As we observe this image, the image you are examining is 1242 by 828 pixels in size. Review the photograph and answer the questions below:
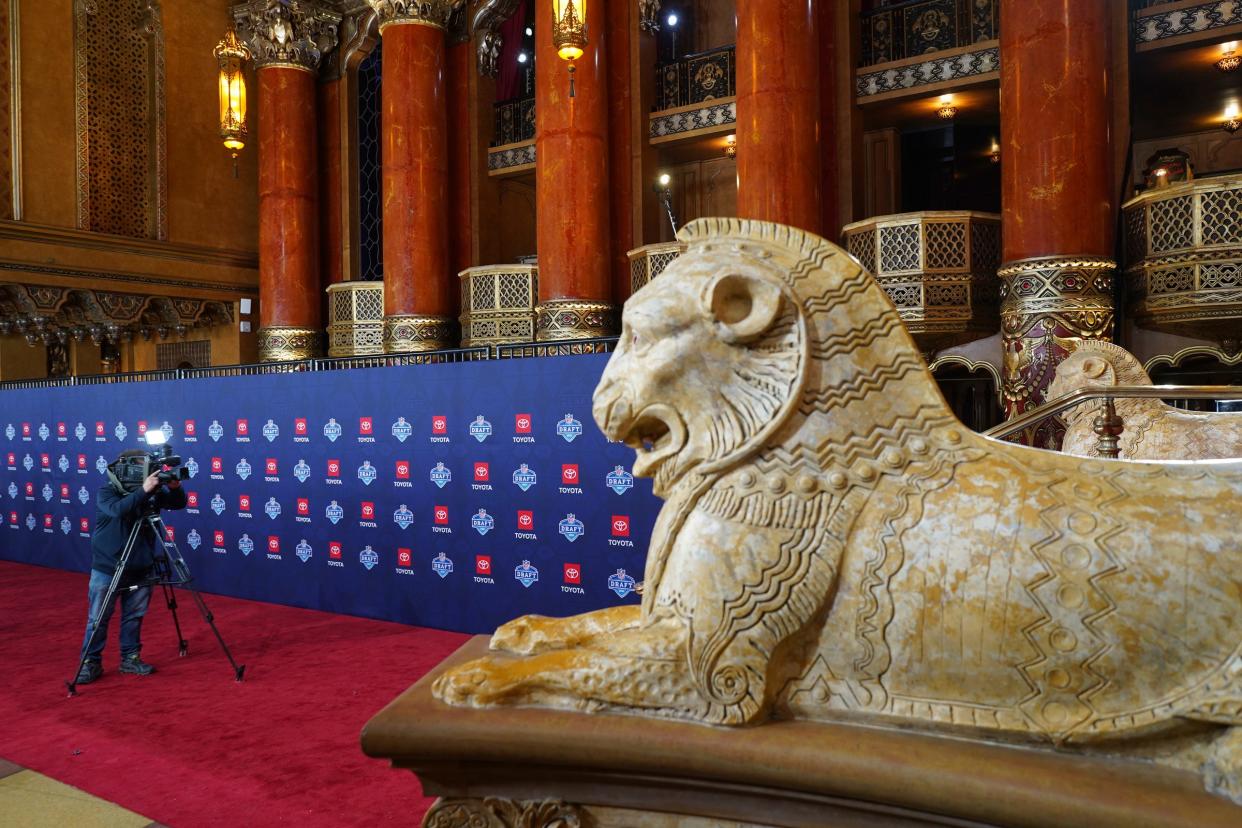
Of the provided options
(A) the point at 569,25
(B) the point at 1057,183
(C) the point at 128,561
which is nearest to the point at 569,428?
(C) the point at 128,561

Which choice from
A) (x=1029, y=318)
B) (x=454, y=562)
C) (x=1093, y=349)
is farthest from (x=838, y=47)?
(x=454, y=562)

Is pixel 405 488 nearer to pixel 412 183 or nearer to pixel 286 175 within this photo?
pixel 412 183

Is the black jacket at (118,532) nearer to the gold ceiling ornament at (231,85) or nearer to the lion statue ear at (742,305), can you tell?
the lion statue ear at (742,305)

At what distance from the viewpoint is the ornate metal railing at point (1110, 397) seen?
365 centimetres

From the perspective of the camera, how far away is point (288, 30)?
14109 millimetres

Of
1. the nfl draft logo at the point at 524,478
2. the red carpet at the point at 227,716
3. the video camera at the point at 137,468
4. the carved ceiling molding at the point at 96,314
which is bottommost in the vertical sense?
the red carpet at the point at 227,716

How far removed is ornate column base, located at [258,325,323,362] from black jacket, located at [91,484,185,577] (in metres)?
9.01

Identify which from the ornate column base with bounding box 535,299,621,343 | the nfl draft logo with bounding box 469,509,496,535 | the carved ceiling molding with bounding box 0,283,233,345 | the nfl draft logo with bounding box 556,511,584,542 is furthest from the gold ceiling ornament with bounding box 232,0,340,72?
the nfl draft logo with bounding box 556,511,584,542

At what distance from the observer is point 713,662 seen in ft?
5.04

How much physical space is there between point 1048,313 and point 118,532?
7.36m

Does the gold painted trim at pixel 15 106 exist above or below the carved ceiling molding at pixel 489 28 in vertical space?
below

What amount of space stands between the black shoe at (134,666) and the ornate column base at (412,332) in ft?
22.8

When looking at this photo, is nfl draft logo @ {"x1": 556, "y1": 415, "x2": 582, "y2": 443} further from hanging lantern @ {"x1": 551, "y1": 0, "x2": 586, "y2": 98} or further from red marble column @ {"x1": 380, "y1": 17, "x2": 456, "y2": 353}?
red marble column @ {"x1": 380, "y1": 17, "x2": 456, "y2": 353}

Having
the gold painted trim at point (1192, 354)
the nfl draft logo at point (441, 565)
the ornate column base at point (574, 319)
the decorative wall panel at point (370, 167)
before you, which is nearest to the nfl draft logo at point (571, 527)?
the nfl draft logo at point (441, 565)
